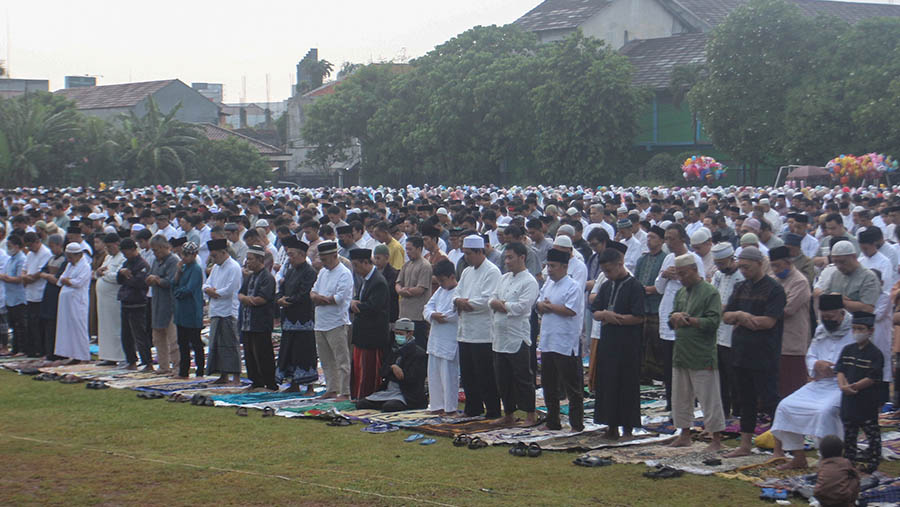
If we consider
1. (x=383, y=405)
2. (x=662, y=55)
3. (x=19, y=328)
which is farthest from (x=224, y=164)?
(x=383, y=405)

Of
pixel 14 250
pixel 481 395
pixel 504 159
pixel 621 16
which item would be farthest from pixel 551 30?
pixel 481 395

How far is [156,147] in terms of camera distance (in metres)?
46.1

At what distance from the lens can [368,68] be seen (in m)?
51.0

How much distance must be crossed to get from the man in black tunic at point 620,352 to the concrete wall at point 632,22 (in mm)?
42525

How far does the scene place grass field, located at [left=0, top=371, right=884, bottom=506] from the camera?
746 cm

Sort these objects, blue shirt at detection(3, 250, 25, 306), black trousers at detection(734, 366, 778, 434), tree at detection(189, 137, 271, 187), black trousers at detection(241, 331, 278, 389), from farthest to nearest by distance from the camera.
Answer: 1. tree at detection(189, 137, 271, 187)
2. blue shirt at detection(3, 250, 25, 306)
3. black trousers at detection(241, 331, 278, 389)
4. black trousers at detection(734, 366, 778, 434)

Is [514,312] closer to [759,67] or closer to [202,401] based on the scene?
[202,401]

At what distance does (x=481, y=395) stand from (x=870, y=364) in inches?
153

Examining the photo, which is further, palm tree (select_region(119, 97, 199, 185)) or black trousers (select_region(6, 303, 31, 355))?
palm tree (select_region(119, 97, 199, 185))

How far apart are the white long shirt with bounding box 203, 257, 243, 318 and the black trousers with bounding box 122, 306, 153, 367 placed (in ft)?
5.69

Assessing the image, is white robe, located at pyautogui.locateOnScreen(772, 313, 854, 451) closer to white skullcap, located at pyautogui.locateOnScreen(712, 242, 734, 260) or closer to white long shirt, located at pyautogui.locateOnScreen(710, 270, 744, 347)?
white long shirt, located at pyautogui.locateOnScreen(710, 270, 744, 347)

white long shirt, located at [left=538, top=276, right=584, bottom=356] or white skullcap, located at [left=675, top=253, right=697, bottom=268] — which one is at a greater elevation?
white skullcap, located at [left=675, top=253, right=697, bottom=268]

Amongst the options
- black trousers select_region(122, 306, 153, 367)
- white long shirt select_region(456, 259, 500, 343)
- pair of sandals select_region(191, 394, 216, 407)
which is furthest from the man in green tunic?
black trousers select_region(122, 306, 153, 367)

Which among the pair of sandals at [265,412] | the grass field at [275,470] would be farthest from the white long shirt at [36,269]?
the pair of sandals at [265,412]
